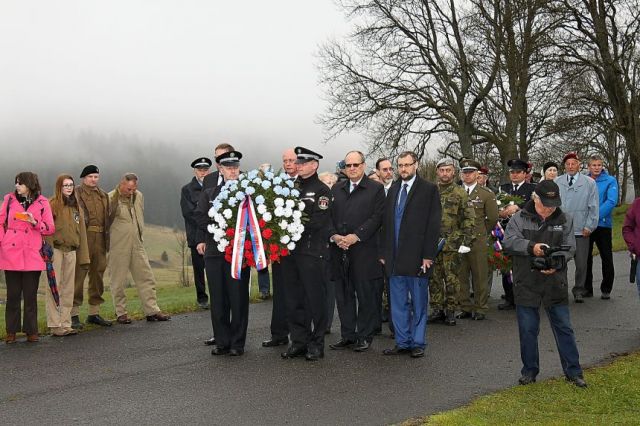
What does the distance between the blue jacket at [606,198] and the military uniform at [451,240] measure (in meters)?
3.53

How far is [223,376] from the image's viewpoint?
731 centimetres

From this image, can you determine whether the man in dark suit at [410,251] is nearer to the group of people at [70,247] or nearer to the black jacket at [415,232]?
the black jacket at [415,232]

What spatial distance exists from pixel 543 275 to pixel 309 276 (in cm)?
268

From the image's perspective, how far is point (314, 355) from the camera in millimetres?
8016

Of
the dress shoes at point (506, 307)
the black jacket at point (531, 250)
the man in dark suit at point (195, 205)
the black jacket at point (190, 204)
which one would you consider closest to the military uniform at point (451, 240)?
the dress shoes at point (506, 307)

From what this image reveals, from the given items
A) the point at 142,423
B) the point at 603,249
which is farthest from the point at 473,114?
the point at 142,423

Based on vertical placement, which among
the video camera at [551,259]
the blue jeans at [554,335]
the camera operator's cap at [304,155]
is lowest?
the blue jeans at [554,335]

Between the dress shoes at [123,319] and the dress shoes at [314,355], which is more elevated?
the dress shoes at [123,319]

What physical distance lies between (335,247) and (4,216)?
460cm

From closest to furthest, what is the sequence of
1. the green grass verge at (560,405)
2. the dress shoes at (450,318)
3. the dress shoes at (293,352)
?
1. the green grass verge at (560,405)
2. the dress shoes at (293,352)
3. the dress shoes at (450,318)

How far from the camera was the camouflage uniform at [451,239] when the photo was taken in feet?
33.5

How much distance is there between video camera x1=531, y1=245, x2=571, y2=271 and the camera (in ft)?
21.8

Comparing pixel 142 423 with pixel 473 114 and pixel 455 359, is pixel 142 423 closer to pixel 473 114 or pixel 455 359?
A: pixel 455 359

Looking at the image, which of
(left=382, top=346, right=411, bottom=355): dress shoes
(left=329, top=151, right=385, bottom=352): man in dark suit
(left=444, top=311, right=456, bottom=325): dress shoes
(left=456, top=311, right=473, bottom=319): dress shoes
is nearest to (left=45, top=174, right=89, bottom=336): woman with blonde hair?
(left=329, top=151, right=385, bottom=352): man in dark suit
